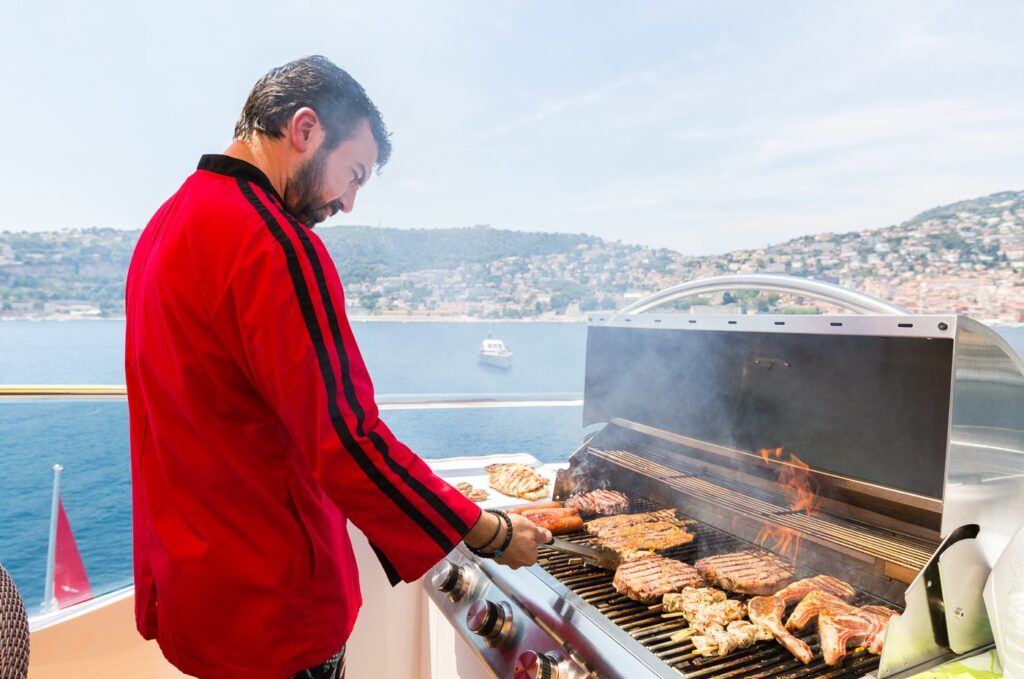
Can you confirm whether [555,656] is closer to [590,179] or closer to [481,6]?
[481,6]

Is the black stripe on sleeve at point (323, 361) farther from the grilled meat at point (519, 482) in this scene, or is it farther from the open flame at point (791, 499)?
the grilled meat at point (519, 482)

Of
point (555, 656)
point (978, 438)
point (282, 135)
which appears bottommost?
point (555, 656)

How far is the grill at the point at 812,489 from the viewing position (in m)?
1.17

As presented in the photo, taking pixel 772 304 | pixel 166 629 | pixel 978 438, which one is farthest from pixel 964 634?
pixel 166 629

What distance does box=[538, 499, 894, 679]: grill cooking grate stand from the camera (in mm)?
1179

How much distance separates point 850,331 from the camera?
1.37 meters

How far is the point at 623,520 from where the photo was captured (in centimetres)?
189

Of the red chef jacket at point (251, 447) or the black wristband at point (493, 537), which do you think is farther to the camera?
the black wristband at point (493, 537)

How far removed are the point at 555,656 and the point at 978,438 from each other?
994mm

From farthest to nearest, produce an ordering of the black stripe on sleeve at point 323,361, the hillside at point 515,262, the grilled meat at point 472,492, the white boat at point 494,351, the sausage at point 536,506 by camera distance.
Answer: the white boat at point 494,351 < the hillside at point 515,262 < the grilled meat at point 472,492 < the sausage at point 536,506 < the black stripe on sleeve at point 323,361

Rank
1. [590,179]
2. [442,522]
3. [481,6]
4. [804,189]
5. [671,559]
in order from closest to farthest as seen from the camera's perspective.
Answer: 1. [442,522]
2. [671,559]
3. [481,6]
4. [590,179]
5. [804,189]

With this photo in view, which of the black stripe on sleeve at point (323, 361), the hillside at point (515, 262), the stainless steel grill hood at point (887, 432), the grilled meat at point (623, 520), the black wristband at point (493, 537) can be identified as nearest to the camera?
the black stripe on sleeve at point (323, 361)

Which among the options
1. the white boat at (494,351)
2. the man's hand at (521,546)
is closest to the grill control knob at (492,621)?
the man's hand at (521,546)

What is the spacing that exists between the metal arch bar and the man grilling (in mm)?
1085
